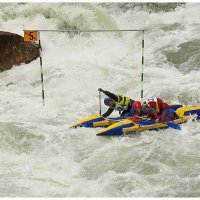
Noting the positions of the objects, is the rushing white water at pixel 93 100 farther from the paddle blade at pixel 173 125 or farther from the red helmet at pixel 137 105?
the red helmet at pixel 137 105

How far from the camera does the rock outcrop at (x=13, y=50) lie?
13773 mm

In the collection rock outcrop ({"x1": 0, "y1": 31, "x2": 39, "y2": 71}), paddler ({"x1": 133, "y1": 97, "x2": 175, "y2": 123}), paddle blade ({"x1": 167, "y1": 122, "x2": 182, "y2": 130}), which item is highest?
rock outcrop ({"x1": 0, "y1": 31, "x2": 39, "y2": 71})

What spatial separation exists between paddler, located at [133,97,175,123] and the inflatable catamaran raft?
13cm

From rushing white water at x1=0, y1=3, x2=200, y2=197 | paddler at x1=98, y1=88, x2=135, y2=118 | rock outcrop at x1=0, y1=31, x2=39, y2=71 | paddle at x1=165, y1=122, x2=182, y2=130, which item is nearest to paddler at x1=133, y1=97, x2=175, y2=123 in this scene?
paddle at x1=165, y1=122, x2=182, y2=130

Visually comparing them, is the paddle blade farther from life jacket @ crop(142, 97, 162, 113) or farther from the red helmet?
the red helmet

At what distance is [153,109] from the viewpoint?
8.96m

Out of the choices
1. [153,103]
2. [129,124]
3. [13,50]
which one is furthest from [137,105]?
[13,50]

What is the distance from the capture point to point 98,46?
52.4 ft

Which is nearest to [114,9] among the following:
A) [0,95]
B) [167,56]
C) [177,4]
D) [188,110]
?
[177,4]

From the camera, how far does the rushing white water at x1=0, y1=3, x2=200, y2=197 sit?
6.98 m

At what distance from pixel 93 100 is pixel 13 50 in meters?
3.89

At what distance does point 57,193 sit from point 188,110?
423 cm

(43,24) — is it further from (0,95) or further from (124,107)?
(124,107)

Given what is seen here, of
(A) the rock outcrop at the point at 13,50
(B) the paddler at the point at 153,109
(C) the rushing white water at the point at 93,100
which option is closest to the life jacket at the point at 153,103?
(B) the paddler at the point at 153,109
